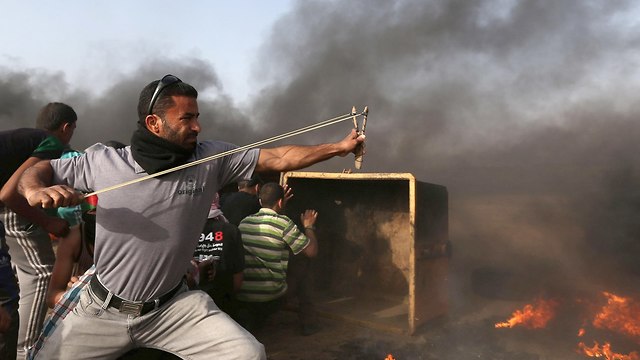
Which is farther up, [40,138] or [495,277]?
[40,138]

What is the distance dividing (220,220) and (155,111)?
1971 mm

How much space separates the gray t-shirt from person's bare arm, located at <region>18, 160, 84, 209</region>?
142 millimetres

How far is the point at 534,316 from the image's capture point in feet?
21.1

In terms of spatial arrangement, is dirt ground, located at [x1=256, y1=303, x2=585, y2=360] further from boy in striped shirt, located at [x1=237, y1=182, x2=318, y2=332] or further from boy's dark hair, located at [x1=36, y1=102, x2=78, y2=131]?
boy's dark hair, located at [x1=36, y1=102, x2=78, y2=131]

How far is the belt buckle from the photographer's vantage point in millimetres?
2668

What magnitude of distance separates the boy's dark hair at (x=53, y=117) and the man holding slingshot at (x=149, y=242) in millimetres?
1754

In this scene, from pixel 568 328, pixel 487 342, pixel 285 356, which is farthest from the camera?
pixel 568 328

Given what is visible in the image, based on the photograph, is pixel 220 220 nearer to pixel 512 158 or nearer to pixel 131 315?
pixel 131 315

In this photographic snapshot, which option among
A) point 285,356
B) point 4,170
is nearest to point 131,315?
point 4,170

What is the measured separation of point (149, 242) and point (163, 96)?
2.69 feet

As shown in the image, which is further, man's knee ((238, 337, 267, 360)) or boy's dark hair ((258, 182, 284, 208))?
boy's dark hair ((258, 182, 284, 208))

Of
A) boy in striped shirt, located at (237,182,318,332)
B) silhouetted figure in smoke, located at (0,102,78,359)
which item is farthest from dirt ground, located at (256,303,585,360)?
silhouetted figure in smoke, located at (0,102,78,359)

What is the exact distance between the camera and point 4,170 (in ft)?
10.4

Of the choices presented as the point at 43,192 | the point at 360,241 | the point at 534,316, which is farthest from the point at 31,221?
the point at 534,316
